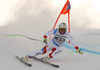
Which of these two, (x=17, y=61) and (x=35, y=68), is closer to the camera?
(x=35, y=68)

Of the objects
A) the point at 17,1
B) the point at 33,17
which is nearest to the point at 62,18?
the point at 33,17

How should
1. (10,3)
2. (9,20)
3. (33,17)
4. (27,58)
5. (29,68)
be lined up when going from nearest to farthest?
1. (29,68)
2. (27,58)
3. (9,20)
4. (33,17)
5. (10,3)

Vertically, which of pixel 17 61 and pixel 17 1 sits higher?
pixel 17 1

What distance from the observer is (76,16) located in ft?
76.2

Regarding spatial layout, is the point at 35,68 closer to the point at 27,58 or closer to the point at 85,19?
the point at 27,58

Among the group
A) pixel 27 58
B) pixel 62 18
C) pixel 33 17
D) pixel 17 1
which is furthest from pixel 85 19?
pixel 27 58

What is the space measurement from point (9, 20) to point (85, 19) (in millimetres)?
9375

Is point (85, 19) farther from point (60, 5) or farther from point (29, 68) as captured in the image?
point (29, 68)

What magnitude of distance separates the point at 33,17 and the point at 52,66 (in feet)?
→ 59.3

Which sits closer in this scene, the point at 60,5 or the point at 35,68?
the point at 35,68

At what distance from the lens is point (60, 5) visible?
2477 centimetres

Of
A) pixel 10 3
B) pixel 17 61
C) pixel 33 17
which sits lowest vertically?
pixel 17 61

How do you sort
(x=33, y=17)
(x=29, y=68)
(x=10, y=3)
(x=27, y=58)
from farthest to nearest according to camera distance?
(x=10, y=3) → (x=33, y=17) → (x=27, y=58) → (x=29, y=68)

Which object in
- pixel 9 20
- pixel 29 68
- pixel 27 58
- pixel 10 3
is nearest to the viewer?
pixel 29 68
